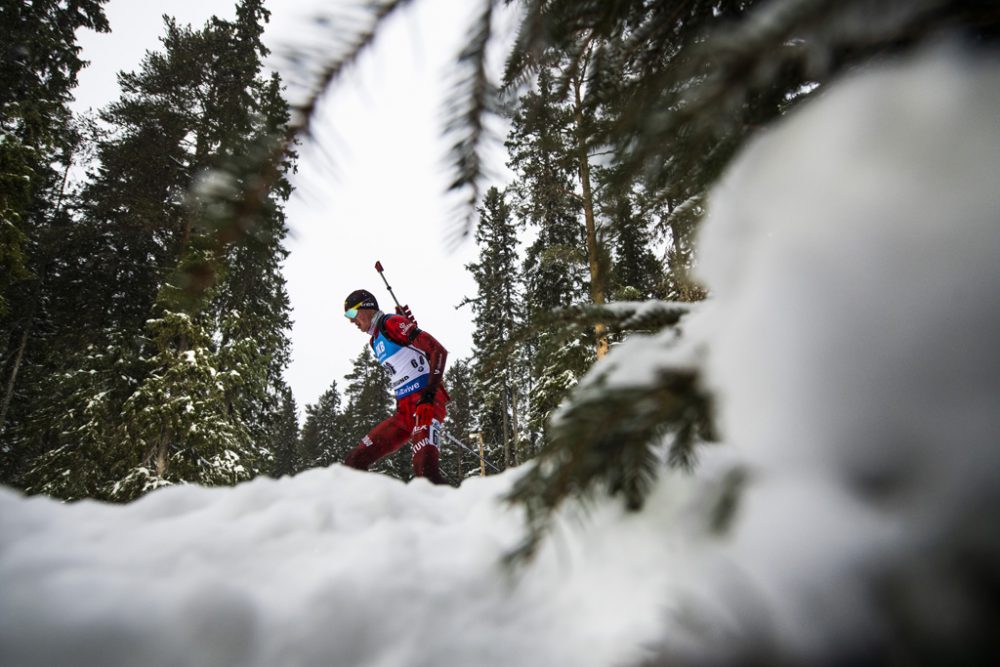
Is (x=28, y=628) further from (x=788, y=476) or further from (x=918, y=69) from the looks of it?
(x=918, y=69)

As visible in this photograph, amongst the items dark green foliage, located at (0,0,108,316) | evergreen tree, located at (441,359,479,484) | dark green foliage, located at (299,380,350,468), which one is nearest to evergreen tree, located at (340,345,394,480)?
dark green foliage, located at (299,380,350,468)

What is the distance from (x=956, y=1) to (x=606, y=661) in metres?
0.95

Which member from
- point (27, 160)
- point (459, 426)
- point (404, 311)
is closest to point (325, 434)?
point (459, 426)

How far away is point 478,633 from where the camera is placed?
73cm

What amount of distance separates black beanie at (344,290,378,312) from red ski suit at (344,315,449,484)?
392 mm

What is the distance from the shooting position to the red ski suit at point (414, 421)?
389 centimetres

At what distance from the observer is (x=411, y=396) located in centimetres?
421

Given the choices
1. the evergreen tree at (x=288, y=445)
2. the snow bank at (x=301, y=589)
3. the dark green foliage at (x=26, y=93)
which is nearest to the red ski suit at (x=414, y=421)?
the snow bank at (x=301, y=589)

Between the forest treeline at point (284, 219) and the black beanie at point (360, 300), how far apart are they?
120 centimetres

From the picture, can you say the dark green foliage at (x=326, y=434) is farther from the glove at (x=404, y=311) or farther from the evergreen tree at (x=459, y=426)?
the glove at (x=404, y=311)

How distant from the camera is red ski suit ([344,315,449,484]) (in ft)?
12.8

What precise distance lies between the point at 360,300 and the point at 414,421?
154cm

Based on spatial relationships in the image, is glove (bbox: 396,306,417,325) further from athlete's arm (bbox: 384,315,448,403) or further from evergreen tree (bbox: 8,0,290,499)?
evergreen tree (bbox: 8,0,290,499)

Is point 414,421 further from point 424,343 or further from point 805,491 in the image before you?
point 805,491
